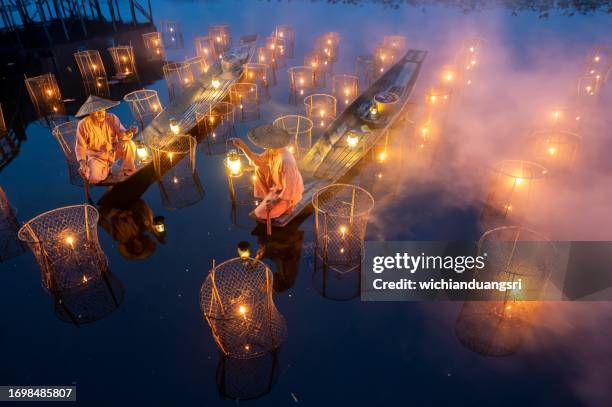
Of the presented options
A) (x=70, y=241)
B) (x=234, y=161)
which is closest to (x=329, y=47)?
(x=234, y=161)

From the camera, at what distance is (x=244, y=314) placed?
445 cm

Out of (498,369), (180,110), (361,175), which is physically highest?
(180,110)

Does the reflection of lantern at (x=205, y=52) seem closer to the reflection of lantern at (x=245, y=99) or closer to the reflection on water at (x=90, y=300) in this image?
the reflection of lantern at (x=245, y=99)

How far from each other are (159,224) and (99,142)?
1.79 m

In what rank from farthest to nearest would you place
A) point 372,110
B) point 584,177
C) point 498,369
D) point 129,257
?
point 372,110
point 584,177
point 129,257
point 498,369

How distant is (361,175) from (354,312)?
322 centimetres

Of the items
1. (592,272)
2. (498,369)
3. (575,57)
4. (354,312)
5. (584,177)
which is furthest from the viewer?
(575,57)

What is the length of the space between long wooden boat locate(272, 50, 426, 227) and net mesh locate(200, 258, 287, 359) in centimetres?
109

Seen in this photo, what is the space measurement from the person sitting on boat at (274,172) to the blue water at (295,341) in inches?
30.5

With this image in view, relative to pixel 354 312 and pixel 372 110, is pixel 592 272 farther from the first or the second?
pixel 372 110

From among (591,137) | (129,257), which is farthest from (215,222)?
(591,137)

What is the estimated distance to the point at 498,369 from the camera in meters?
4.41

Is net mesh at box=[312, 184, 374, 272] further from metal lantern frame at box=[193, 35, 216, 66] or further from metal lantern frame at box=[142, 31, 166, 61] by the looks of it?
metal lantern frame at box=[142, 31, 166, 61]

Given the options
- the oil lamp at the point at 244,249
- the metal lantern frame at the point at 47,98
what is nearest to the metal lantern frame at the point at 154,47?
the metal lantern frame at the point at 47,98
